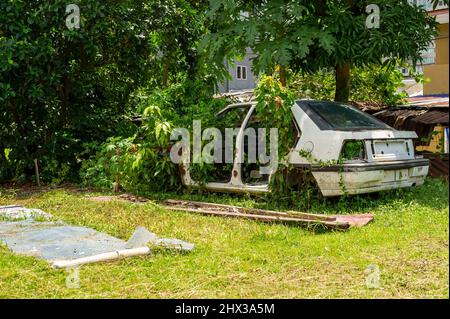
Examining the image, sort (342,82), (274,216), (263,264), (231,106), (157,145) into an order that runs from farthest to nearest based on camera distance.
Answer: (342,82), (157,145), (231,106), (274,216), (263,264)

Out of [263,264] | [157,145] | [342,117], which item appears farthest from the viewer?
[157,145]

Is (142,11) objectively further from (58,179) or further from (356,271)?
(356,271)

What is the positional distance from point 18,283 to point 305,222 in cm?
265

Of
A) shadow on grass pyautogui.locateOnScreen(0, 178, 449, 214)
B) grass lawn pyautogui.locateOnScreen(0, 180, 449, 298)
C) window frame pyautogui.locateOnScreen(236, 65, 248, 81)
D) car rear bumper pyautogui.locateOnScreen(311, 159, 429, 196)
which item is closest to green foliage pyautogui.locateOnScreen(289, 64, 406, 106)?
shadow on grass pyautogui.locateOnScreen(0, 178, 449, 214)

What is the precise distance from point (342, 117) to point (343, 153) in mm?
751

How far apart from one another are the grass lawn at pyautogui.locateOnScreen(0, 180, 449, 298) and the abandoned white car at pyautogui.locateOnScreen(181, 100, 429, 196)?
0.38 meters

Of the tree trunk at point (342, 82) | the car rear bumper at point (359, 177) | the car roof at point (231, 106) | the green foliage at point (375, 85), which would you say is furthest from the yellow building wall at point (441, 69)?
the green foliage at point (375, 85)

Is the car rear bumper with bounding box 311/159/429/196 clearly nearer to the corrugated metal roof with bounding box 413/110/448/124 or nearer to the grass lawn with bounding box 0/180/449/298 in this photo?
the grass lawn with bounding box 0/180/449/298

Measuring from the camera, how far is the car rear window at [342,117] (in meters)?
6.24

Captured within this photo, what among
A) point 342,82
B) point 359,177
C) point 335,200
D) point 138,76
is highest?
point 138,76

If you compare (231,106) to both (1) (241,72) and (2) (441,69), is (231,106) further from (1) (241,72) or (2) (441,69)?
(1) (241,72)

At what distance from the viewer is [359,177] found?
576 centimetres

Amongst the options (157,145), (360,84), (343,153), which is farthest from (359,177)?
(360,84)

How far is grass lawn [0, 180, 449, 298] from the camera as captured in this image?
331cm
